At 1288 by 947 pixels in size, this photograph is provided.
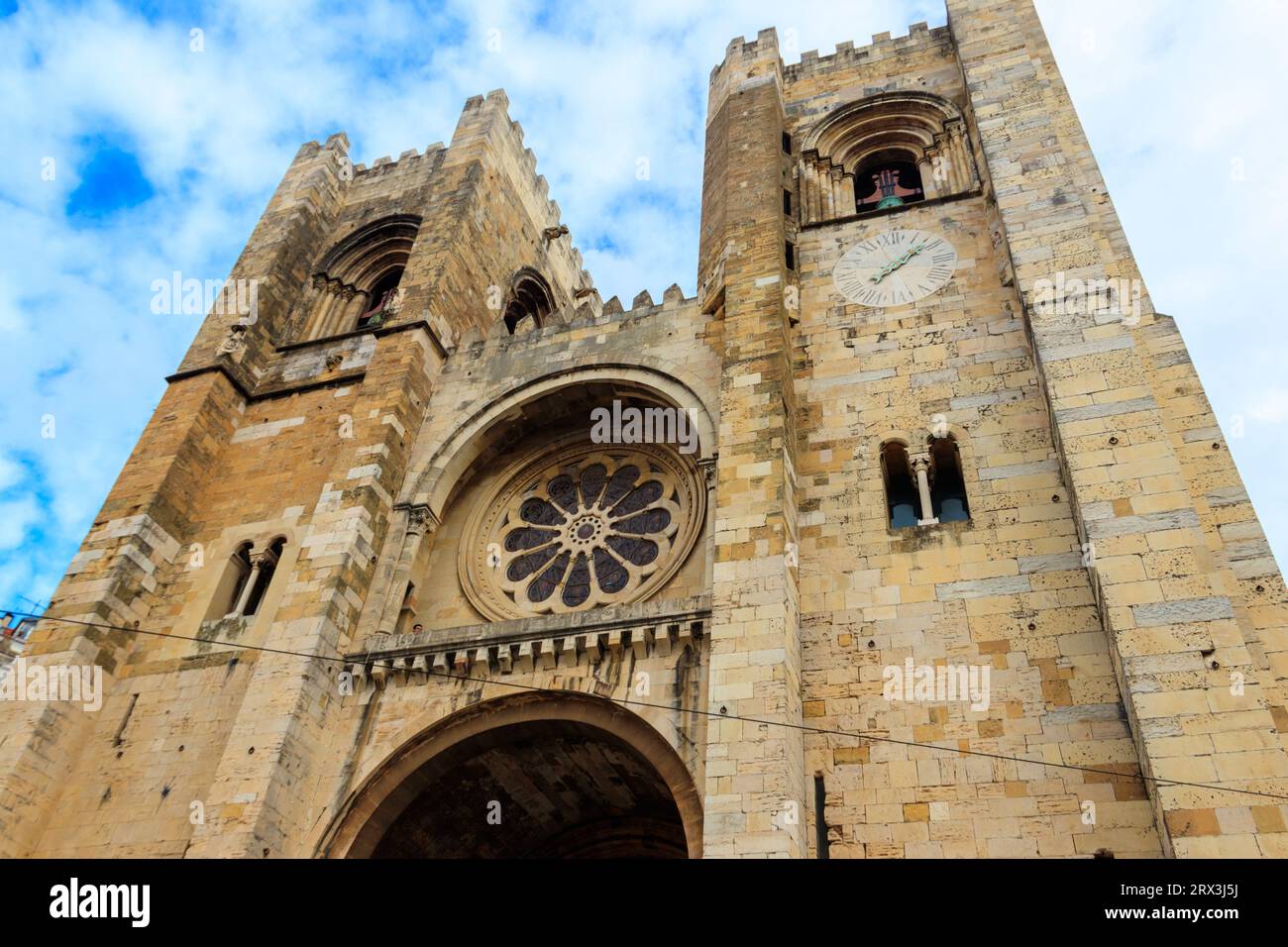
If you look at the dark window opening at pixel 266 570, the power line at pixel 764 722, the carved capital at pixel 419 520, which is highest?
the carved capital at pixel 419 520

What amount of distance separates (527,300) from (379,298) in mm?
2904


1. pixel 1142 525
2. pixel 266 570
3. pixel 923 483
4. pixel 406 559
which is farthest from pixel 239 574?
pixel 1142 525

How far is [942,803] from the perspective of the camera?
8.70 m

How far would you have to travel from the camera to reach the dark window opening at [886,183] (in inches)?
651

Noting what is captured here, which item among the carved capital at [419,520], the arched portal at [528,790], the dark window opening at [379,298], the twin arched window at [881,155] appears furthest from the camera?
the dark window opening at [379,298]

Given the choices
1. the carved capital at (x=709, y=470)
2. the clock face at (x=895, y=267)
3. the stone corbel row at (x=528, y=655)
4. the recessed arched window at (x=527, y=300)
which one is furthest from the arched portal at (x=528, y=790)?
the recessed arched window at (x=527, y=300)

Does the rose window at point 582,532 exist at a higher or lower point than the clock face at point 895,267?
lower

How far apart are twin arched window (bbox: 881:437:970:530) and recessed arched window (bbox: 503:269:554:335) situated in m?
9.43

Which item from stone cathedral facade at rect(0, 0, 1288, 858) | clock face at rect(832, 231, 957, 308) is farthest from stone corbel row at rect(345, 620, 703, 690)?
clock face at rect(832, 231, 957, 308)

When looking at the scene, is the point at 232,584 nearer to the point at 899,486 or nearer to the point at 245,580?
the point at 245,580

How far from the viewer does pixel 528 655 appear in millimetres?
10758

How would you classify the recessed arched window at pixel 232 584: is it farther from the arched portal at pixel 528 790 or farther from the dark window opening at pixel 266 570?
the arched portal at pixel 528 790
